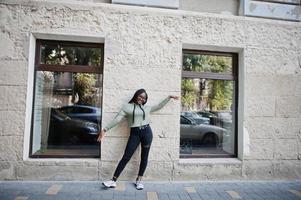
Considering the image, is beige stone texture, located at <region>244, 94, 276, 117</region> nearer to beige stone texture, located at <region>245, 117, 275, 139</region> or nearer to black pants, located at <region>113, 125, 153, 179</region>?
beige stone texture, located at <region>245, 117, 275, 139</region>

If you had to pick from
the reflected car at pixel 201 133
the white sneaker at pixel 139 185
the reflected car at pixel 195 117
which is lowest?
the white sneaker at pixel 139 185

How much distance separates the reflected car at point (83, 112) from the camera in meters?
5.65

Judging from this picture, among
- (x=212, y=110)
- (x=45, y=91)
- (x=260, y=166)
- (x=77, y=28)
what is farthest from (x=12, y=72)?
(x=260, y=166)

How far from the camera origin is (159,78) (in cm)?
554

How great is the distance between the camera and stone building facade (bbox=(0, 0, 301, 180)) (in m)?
5.20

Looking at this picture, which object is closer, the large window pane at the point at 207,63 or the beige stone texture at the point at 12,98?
the beige stone texture at the point at 12,98

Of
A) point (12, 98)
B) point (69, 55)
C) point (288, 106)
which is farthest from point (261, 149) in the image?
point (12, 98)

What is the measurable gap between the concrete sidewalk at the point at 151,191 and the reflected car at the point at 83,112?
130 centimetres

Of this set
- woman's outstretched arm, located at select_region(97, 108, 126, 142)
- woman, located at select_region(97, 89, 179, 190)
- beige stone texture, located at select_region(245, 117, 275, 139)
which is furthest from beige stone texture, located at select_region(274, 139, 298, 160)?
woman's outstretched arm, located at select_region(97, 108, 126, 142)

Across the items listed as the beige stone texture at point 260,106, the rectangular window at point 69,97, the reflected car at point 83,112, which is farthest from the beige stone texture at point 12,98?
the beige stone texture at point 260,106

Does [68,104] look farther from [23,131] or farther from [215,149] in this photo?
[215,149]

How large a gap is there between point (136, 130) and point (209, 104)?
1961mm

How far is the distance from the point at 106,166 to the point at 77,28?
2776mm

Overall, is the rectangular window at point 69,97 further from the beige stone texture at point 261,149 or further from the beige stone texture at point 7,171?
the beige stone texture at point 261,149
